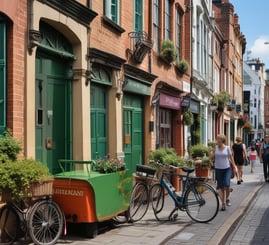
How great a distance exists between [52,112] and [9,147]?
7.25ft

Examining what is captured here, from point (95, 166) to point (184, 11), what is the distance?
12.2 metres

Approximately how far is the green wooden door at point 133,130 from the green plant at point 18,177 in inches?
239

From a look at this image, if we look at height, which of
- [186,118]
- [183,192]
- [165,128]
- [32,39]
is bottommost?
[183,192]

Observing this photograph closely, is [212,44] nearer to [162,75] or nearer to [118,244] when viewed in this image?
[162,75]

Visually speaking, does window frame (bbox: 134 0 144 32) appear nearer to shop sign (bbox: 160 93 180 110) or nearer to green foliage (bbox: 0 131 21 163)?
shop sign (bbox: 160 93 180 110)

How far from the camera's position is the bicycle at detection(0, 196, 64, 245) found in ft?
20.9

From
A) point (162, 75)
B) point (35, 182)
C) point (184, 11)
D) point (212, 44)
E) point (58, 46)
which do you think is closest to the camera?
point (35, 182)

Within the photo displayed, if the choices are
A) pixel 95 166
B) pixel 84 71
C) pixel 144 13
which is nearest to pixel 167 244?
pixel 95 166

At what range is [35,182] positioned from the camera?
20.5 feet

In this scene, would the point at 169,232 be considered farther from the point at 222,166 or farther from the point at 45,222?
the point at 222,166

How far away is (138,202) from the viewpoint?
8797 mm

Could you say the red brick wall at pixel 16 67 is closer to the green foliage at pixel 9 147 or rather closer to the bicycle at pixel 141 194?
the green foliage at pixel 9 147

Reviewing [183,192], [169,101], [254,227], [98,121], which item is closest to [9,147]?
[183,192]

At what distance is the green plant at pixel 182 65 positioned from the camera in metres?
17.5
